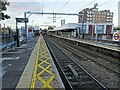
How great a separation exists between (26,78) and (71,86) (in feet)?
6.10

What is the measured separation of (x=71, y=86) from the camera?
7.55m

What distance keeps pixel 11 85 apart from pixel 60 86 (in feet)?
5.95

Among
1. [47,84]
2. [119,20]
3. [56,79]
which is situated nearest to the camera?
[47,84]

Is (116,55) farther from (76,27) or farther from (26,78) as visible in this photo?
(76,27)

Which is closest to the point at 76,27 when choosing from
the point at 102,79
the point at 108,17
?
the point at 102,79

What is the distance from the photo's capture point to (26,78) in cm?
721

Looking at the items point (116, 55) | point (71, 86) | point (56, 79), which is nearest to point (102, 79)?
point (71, 86)

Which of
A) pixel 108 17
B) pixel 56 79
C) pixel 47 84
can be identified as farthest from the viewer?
pixel 108 17

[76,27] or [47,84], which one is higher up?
[76,27]

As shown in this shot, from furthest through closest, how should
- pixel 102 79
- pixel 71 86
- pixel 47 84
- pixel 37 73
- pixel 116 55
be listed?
pixel 116 55
pixel 102 79
pixel 37 73
pixel 71 86
pixel 47 84

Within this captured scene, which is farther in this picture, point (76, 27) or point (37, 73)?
point (76, 27)

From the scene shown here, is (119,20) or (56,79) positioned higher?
(119,20)

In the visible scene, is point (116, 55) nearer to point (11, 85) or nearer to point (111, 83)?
point (111, 83)

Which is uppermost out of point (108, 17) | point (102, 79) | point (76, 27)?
point (108, 17)
